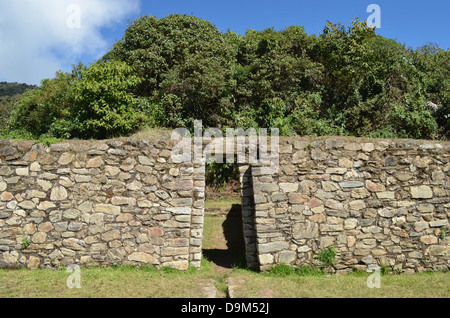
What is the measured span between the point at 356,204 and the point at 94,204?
5.03 metres

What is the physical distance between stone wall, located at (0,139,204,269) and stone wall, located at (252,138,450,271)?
1.69 metres

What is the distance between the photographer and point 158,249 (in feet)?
20.0

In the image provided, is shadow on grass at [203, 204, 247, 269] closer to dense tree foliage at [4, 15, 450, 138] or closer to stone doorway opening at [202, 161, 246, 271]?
stone doorway opening at [202, 161, 246, 271]

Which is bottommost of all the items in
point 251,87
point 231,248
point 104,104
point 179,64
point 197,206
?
point 231,248

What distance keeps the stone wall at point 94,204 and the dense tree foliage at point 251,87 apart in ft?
21.0

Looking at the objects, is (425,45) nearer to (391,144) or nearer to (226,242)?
(391,144)

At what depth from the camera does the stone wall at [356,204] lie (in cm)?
613

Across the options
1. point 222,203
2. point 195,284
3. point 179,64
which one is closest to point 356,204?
point 195,284

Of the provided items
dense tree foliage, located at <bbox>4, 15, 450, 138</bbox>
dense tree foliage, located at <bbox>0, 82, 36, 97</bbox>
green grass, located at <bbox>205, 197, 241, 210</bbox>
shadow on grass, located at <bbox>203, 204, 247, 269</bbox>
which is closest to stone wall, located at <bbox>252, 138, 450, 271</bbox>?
shadow on grass, located at <bbox>203, 204, 247, 269</bbox>

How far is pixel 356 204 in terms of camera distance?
20.5 feet

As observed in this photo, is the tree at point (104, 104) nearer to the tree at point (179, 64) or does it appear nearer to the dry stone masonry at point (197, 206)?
the tree at point (179, 64)

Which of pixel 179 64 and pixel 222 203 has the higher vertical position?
pixel 179 64

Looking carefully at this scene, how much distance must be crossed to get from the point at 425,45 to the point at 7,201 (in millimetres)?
21509

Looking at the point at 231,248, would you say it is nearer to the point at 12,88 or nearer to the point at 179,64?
the point at 179,64
